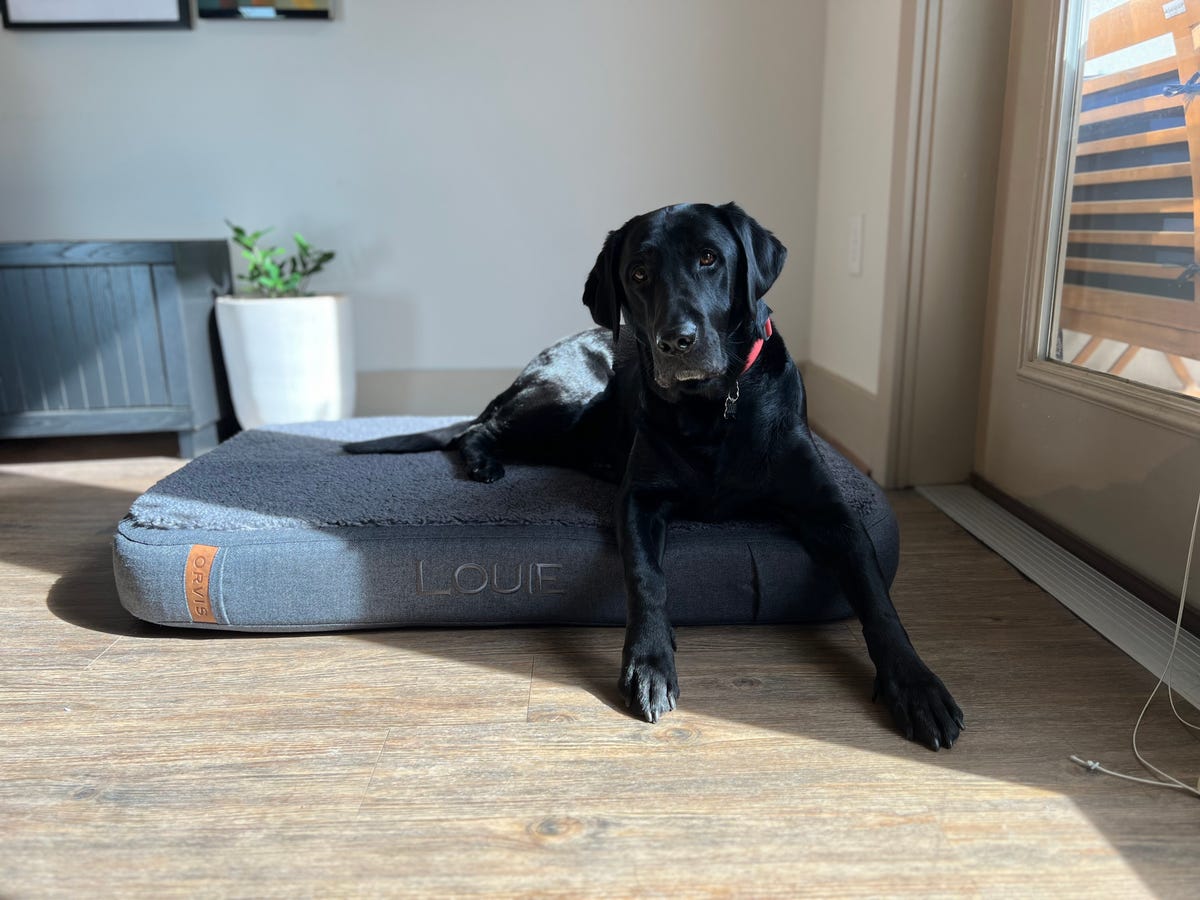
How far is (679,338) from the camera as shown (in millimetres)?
1352

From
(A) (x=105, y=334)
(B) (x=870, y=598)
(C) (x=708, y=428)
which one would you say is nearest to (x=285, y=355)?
(A) (x=105, y=334)

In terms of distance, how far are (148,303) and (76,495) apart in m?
0.67

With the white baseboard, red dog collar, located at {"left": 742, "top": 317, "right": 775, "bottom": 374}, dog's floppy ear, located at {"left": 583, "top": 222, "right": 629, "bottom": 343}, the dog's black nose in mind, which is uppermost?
dog's floppy ear, located at {"left": 583, "top": 222, "right": 629, "bottom": 343}

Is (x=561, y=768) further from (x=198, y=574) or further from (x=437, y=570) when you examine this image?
(x=198, y=574)

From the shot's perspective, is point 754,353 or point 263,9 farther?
point 263,9

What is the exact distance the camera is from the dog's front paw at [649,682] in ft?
4.11

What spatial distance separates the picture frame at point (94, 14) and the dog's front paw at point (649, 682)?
289 centimetres

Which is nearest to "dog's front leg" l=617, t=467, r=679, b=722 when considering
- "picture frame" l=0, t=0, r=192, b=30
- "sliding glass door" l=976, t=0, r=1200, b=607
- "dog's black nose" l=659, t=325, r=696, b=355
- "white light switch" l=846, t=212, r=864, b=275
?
"dog's black nose" l=659, t=325, r=696, b=355

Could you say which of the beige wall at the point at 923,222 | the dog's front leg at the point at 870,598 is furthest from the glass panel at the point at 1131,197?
the dog's front leg at the point at 870,598

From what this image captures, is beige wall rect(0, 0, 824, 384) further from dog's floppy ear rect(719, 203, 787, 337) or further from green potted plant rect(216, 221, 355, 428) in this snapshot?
dog's floppy ear rect(719, 203, 787, 337)

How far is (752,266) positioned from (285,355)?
6.13 feet

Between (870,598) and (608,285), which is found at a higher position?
(608,285)

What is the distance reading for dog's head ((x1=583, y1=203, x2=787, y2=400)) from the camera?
1390 mm

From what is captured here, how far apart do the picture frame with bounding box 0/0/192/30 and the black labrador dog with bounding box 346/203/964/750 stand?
231 centimetres
